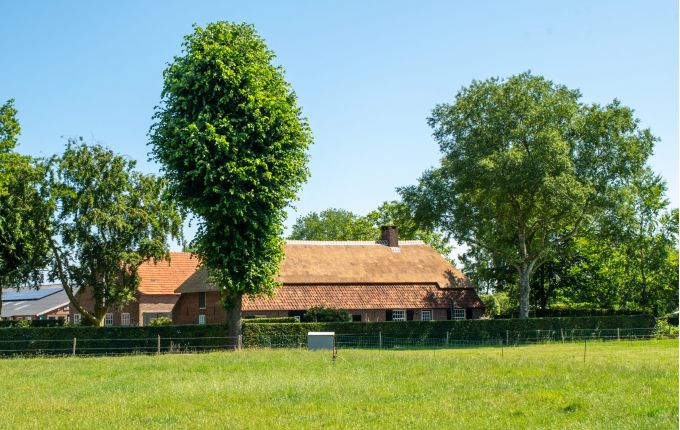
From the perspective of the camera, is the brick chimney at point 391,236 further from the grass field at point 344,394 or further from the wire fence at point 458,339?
the grass field at point 344,394

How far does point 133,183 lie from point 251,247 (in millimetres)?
18778

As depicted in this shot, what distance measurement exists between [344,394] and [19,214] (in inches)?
1645

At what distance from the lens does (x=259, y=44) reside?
46.9m

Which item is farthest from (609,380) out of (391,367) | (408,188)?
(408,188)

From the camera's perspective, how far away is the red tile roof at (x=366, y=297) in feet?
208

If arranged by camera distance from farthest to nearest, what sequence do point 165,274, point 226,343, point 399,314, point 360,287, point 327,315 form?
point 165,274 < point 399,314 < point 360,287 < point 327,315 < point 226,343

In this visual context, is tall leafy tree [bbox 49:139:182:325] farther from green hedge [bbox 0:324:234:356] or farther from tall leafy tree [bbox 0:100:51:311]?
green hedge [bbox 0:324:234:356]

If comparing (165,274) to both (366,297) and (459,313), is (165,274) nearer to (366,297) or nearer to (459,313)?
(366,297)

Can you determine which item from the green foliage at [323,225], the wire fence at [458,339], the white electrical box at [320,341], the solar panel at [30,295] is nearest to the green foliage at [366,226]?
the green foliage at [323,225]

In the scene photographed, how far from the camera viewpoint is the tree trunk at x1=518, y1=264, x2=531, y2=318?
6334cm

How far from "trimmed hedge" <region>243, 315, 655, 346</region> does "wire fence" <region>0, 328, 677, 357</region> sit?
178 millimetres

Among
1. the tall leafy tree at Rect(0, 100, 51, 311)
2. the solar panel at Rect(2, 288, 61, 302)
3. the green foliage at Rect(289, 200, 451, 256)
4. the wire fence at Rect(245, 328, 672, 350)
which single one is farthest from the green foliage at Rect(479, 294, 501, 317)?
the tall leafy tree at Rect(0, 100, 51, 311)

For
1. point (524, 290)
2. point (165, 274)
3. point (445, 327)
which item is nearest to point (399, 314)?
point (524, 290)

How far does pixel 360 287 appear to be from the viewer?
67.9 m
